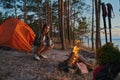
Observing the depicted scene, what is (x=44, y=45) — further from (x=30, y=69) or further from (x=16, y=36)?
(x=16, y=36)

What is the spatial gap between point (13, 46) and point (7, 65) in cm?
310

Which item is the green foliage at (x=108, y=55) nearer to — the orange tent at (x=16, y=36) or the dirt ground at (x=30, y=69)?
the dirt ground at (x=30, y=69)

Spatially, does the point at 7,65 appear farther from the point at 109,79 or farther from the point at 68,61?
the point at 109,79

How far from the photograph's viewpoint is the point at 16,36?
16.9 metres

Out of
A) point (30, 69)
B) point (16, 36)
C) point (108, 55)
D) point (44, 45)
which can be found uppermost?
point (108, 55)

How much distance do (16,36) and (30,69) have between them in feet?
12.4

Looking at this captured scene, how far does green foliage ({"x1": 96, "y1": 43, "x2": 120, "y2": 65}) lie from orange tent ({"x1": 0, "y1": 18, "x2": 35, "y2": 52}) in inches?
466

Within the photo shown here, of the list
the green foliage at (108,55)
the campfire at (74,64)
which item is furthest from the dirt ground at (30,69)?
the green foliage at (108,55)

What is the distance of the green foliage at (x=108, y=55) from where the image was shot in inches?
199

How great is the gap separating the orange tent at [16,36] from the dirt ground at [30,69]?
151cm

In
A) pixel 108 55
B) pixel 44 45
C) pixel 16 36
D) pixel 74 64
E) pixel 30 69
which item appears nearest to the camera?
pixel 108 55

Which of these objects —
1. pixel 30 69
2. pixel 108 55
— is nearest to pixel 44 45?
pixel 30 69

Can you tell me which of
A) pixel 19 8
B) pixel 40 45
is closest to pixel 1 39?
pixel 40 45

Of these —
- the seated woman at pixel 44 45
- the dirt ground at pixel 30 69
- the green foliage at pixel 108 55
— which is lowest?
the dirt ground at pixel 30 69
